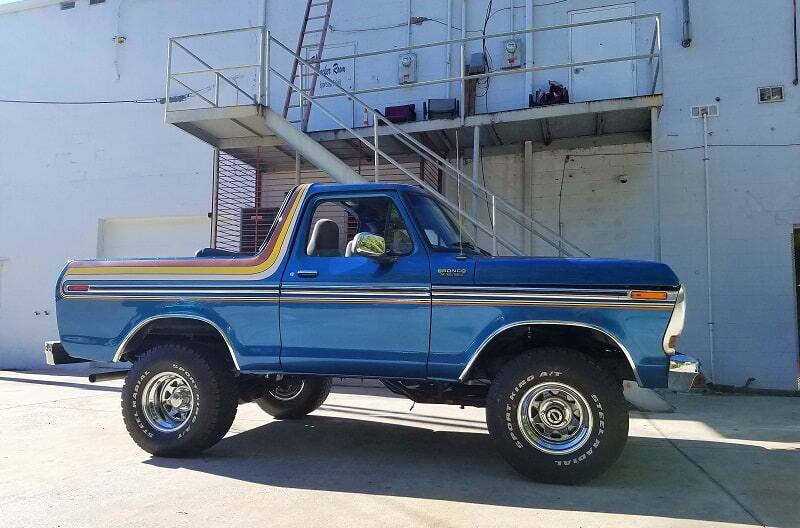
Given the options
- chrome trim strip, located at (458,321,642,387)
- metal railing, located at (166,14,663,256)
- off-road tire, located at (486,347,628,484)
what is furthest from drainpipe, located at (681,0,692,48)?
off-road tire, located at (486,347,628,484)

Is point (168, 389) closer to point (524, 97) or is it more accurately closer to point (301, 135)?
point (301, 135)

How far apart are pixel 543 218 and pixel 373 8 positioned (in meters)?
5.16

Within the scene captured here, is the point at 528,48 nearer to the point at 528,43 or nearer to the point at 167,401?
the point at 528,43

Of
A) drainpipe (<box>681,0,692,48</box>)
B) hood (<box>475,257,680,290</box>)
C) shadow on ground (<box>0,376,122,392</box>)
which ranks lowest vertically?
shadow on ground (<box>0,376,122,392</box>)

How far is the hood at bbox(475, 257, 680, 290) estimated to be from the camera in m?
4.29

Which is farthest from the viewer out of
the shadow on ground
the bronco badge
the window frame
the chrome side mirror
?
the shadow on ground

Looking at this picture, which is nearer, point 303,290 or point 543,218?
point 303,290

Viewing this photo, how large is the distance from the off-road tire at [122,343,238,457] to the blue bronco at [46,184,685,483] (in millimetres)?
12

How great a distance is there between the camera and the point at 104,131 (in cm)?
1338

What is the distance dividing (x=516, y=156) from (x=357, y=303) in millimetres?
6566

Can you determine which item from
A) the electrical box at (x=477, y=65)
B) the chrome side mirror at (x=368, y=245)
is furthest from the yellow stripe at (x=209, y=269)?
the electrical box at (x=477, y=65)

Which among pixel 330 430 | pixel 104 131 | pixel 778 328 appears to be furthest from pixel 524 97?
pixel 104 131

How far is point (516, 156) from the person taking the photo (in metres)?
10.5

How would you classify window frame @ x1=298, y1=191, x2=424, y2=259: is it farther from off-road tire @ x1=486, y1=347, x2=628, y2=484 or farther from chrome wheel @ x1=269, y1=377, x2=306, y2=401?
chrome wheel @ x1=269, y1=377, x2=306, y2=401
